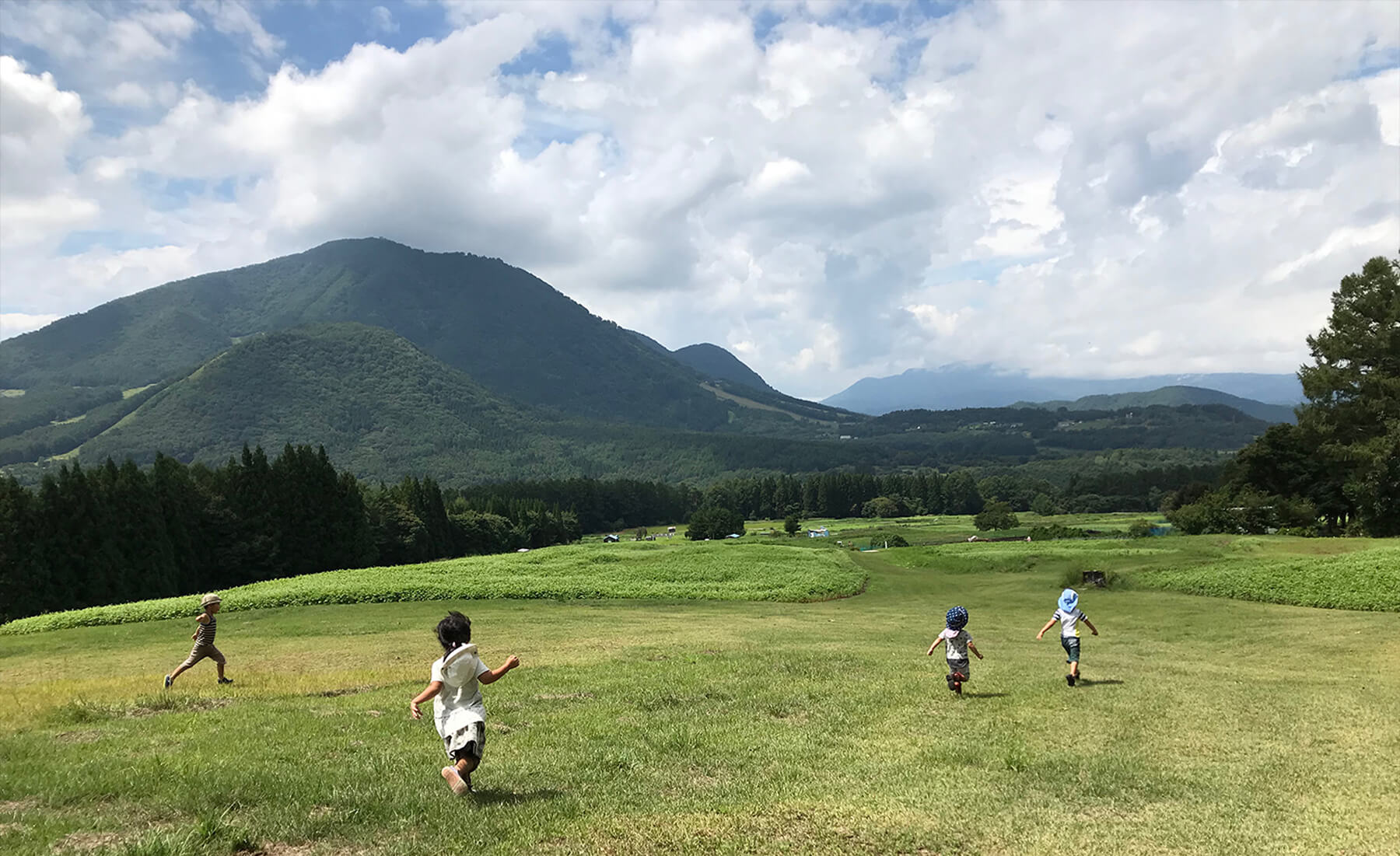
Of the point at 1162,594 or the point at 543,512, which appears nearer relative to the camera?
the point at 1162,594

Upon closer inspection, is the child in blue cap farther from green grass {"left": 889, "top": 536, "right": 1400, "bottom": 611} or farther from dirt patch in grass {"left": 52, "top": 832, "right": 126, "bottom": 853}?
green grass {"left": 889, "top": 536, "right": 1400, "bottom": 611}

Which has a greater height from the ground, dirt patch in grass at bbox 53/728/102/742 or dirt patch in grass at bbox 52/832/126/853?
dirt patch in grass at bbox 52/832/126/853

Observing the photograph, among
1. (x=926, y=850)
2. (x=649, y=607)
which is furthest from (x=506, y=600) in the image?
(x=926, y=850)

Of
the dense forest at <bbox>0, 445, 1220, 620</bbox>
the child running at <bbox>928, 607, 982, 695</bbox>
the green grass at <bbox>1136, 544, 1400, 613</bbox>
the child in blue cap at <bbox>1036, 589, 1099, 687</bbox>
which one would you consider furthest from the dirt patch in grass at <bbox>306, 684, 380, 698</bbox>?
the dense forest at <bbox>0, 445, 1220, 620</bbox>

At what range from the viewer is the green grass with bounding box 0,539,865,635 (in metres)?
47.8

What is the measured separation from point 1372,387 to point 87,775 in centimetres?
7793

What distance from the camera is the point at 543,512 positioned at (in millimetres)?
155625

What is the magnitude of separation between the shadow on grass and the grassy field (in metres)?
0.07

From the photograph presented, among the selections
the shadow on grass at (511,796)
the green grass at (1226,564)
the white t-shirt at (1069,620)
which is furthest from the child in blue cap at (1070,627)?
the green grass at (1226,564)

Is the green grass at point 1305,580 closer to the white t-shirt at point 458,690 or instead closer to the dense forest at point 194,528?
the white t-shirt at point 458,690

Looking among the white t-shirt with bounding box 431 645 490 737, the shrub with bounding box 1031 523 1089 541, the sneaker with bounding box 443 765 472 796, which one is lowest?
the shrub with bounding box 1031 523 1089 541

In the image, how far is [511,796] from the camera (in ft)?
31.6

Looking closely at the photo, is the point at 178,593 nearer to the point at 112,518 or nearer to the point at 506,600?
the point at 112,518

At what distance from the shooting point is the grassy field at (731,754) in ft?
27.9
